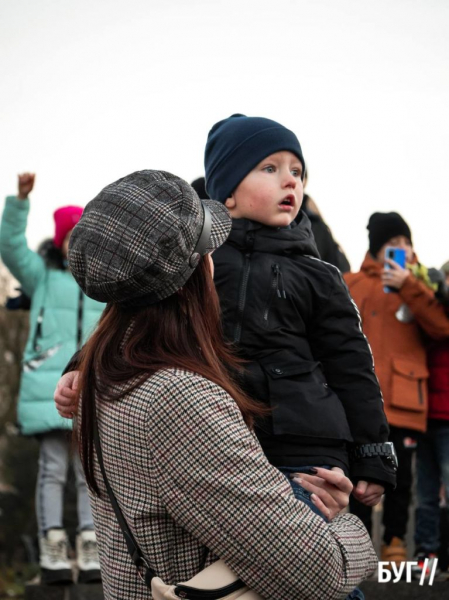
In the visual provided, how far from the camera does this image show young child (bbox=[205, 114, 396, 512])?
2613 mm

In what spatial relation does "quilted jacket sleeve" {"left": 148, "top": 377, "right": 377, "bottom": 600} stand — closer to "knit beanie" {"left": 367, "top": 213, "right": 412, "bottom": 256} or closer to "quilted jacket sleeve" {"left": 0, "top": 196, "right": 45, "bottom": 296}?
"quilted jacket sleeve" {"left": 0, "top": 196, "right": 45, "bottom": 296}

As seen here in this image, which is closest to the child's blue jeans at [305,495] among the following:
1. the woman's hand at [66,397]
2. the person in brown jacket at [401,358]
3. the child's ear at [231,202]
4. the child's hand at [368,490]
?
the child's hand at [368,490]

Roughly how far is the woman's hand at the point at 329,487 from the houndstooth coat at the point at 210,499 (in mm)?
304

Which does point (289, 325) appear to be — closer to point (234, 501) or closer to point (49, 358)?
point (234, 501)

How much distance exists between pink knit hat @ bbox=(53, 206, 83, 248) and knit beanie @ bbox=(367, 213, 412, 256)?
193cm

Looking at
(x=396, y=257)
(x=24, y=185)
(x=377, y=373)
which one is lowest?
(x=377, y=373)

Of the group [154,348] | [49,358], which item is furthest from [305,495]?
[49,358]

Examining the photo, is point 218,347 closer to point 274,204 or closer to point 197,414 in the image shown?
point 197,414

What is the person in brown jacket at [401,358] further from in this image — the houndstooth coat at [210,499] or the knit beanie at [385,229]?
the houndstooth coat at [210,499]

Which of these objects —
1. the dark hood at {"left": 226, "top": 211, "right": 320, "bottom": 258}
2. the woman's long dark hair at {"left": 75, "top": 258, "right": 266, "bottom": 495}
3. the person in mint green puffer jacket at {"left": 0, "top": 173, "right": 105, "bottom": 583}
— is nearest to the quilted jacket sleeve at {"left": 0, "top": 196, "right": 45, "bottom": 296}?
the person in mint green puffer jacket at {"left": 0, "top": 173, "right": 105, "bottom": 583}

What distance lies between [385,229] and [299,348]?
3.60 meters

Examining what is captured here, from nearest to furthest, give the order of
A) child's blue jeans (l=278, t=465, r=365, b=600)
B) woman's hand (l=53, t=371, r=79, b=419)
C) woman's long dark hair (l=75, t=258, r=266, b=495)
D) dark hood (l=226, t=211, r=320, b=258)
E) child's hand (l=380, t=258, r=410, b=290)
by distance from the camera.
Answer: woman's long dark hair (l=75, t=258, r=266, b=495)
child's blue jeans (l=278, t=465, r=365, b=600)
woman's hand (l=53, t=371, r=79, b=419)
dark hood (l=226, t=211, r=320, b=258)
child's hand (l=380, t=258, r=410, b=290)

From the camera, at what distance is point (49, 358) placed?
230 inches

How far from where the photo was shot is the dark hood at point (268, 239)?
9.53ft
